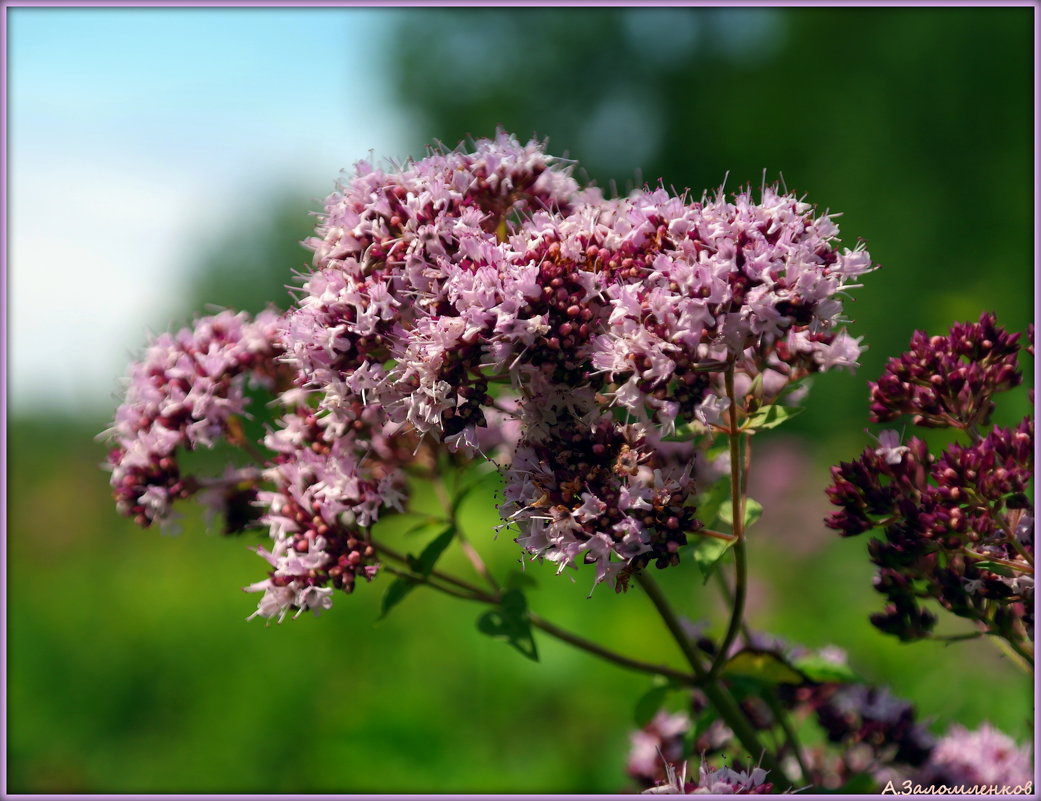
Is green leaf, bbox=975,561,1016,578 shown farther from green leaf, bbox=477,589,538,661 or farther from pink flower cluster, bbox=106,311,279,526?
pink flower cluster, bbox=106,311,279,526

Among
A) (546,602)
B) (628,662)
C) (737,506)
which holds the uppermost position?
(546,602)

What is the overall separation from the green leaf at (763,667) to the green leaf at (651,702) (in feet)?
0.49

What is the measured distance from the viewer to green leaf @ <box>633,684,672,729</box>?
210 centimetres

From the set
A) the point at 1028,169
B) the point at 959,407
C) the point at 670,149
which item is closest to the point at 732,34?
the point at 670,149

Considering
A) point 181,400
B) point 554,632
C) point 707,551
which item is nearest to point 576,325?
point 707,551

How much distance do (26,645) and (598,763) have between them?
6350 millimetres

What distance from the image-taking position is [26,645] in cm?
829

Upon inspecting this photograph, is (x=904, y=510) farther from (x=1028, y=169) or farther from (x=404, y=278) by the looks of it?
(x=1028, y=169)

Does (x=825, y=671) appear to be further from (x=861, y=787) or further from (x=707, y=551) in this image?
(x=707, y=551)

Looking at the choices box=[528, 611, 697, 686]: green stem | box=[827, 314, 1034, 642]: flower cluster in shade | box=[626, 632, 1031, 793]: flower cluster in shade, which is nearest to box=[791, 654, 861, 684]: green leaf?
box=[626, 632, 1031, 793]: flower cluster in shade

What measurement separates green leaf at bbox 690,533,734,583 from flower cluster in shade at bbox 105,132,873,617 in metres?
0.09

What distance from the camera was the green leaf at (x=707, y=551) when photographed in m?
1.77

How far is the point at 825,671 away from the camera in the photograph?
215cm

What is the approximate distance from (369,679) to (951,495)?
232 inches
